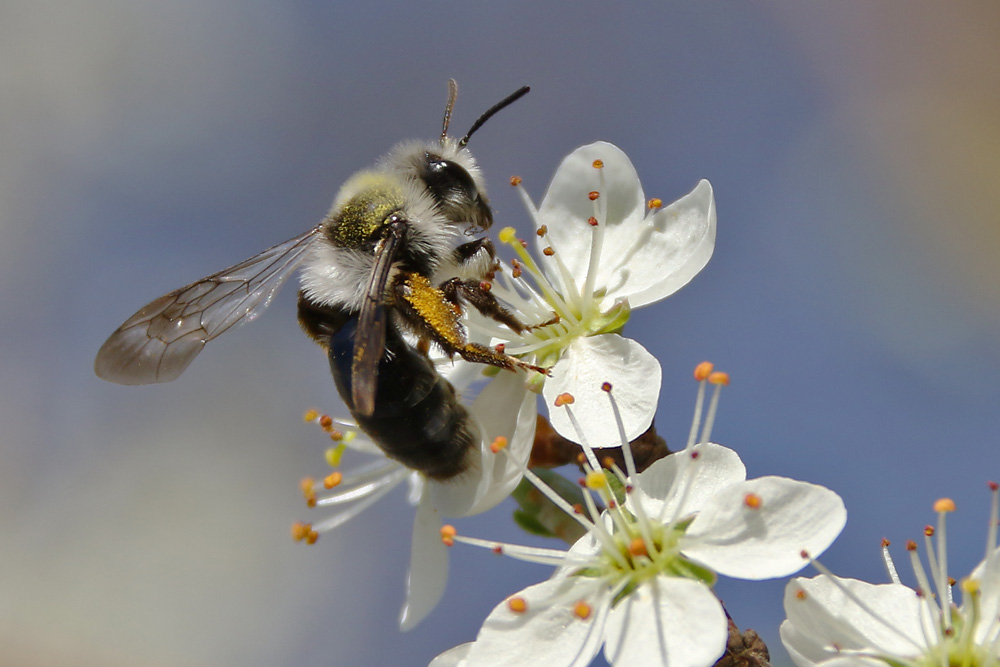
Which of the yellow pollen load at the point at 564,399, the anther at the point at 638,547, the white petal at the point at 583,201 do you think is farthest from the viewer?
the white petal at the point at 583,201

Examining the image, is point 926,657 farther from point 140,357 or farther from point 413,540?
point 140,357

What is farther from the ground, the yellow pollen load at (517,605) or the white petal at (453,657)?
the yellow pollen load at (517,605)

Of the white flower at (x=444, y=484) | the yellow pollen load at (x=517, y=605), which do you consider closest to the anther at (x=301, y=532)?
the white flower at (x=444, y=484)

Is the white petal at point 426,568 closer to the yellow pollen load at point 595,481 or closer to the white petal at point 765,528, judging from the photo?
the yellow pollen load at point 595,481

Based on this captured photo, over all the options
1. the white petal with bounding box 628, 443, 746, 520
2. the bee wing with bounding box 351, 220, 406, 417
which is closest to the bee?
A: the bee wing with bounding box 351, 220, 406, 417

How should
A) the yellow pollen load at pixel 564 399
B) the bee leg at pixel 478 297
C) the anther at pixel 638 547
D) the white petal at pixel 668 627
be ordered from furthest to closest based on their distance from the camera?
the bee leg at pixel 478 297 → the yellow pollen load at pixel 564 399 → the anther at pixel 638 547 → the white petal at pixel 668 627

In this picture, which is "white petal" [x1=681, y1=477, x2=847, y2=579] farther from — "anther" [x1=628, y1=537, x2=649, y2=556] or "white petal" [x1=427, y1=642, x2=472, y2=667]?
"white petal" [x1=427, y1=642, x2=472, y2=667]

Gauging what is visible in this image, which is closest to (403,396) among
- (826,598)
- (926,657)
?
(826,598)
